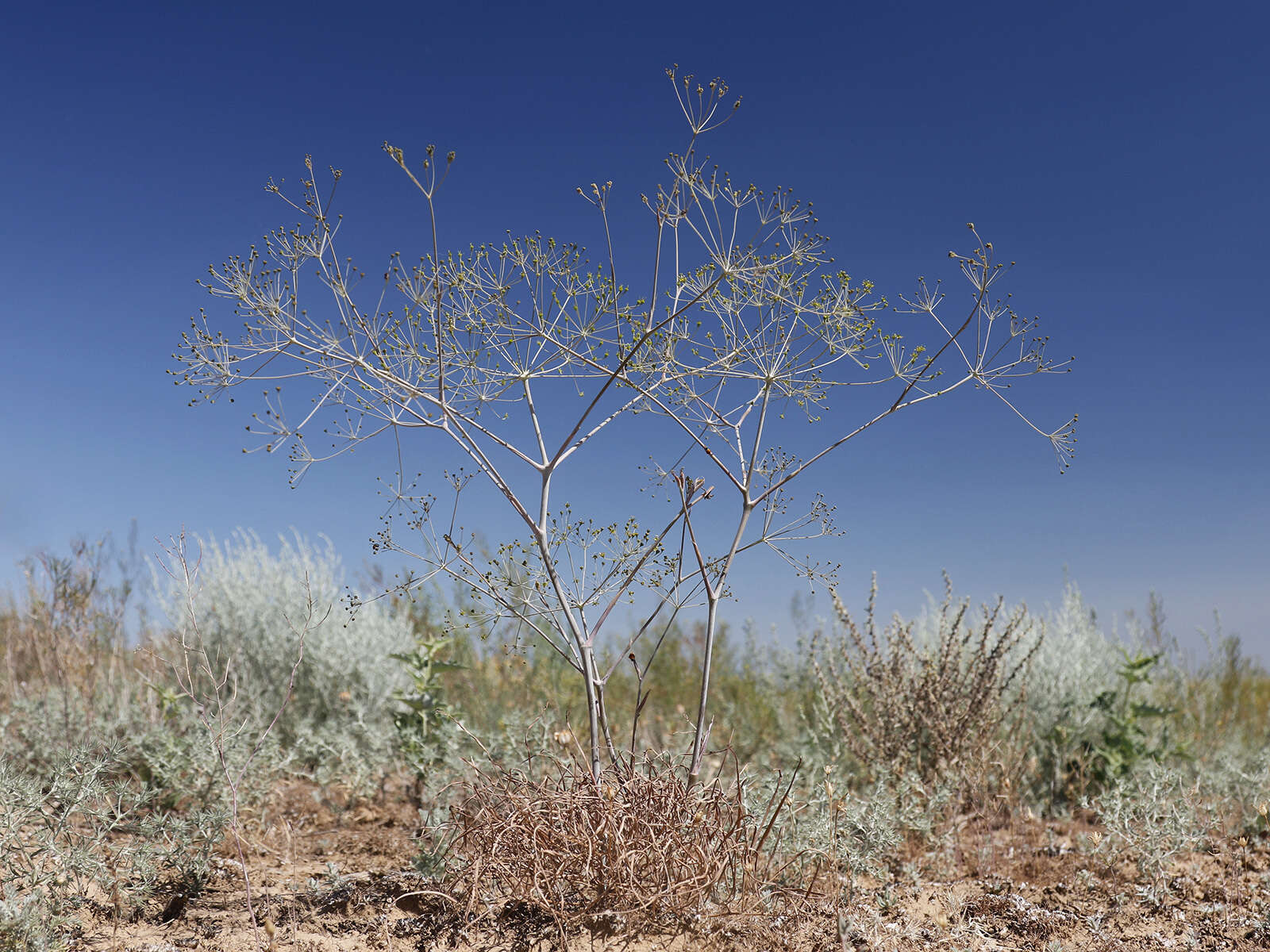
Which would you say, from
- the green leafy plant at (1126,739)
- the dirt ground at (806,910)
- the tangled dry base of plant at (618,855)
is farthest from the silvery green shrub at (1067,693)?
the tangled dry base of plant at (618,855)

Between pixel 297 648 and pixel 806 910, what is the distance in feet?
17.3

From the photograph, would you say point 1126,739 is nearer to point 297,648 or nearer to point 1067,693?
point 1067,693

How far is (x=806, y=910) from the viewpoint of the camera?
2.83 meters

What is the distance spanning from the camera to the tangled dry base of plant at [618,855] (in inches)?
101

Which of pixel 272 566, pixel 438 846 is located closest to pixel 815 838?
pixel 438 846

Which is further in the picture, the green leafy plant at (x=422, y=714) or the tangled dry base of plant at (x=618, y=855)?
the green leafy plant at (x=422, y=714)

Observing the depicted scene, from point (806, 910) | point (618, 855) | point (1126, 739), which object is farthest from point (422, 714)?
point (1126, 739)

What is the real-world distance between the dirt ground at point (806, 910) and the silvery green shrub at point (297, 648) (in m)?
1.79

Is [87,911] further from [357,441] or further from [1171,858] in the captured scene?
[1171,858]

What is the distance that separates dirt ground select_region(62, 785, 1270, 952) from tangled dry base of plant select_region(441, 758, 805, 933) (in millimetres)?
63

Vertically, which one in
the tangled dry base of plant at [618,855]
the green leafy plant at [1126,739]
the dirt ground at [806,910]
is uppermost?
the green leafy plant at [1126,739]

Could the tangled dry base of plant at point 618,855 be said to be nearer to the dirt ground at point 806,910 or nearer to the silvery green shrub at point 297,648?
Result: the dirt ground at point 806,910

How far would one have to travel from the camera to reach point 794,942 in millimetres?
2627

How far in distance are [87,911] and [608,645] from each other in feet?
23.0
